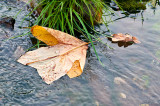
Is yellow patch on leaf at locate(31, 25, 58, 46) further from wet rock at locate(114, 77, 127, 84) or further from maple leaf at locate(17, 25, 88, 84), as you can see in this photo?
wet rock at locate(114, 77, 127, 84)

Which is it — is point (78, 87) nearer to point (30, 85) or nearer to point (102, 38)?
point (30, 85)

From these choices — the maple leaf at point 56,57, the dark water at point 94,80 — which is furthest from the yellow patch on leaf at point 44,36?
the dark water at point 94,80

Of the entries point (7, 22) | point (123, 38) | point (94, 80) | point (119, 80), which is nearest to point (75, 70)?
point (94, 80)

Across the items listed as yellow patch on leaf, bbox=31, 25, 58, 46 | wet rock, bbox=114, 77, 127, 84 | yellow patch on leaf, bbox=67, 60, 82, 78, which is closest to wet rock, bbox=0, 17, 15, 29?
yellow patch on leaf, bbox=31, 25, 58, 46

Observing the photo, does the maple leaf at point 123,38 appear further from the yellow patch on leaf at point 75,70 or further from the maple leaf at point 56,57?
the yellow patch on leaf at point 75,70

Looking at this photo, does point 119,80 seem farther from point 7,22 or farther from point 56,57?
point 7,22
